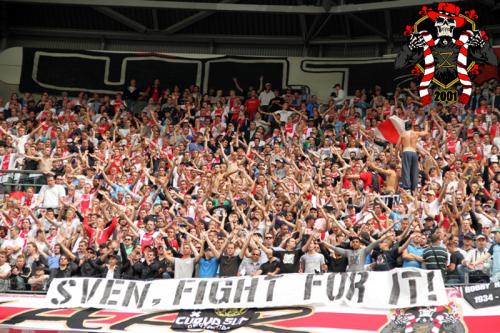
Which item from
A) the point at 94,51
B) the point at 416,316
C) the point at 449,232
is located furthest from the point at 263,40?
the point at 416,316

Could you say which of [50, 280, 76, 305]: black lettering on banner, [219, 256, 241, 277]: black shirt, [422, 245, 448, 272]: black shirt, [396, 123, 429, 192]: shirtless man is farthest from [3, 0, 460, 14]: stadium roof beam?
[50, 280, 76, 305]: black lettering on banner

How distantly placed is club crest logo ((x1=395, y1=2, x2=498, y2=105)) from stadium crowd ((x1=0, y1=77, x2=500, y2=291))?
56 centimetres

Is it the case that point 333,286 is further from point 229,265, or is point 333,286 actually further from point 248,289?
point 229,265

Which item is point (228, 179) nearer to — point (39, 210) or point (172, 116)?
point (39, 210)

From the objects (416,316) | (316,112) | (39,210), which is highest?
(316,112)

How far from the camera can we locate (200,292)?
14688mm

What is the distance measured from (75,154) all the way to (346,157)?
629cm

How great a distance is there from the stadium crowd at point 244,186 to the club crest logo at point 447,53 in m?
0.56

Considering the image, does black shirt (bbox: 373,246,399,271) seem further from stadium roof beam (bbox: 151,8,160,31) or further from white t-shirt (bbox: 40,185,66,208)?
stadium roof beam (bbox: 151,8,160,31)

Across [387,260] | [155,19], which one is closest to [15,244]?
[387,260]

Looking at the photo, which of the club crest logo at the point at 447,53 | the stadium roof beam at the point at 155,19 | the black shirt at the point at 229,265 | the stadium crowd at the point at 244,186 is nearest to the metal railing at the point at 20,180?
the stadium crowd at the point at 244,186

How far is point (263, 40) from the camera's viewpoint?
30375 millimetres

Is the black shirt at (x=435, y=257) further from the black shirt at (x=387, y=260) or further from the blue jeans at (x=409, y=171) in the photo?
the blue jeans at (x=409, y=171)

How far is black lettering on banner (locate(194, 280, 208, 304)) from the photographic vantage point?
1459cm
